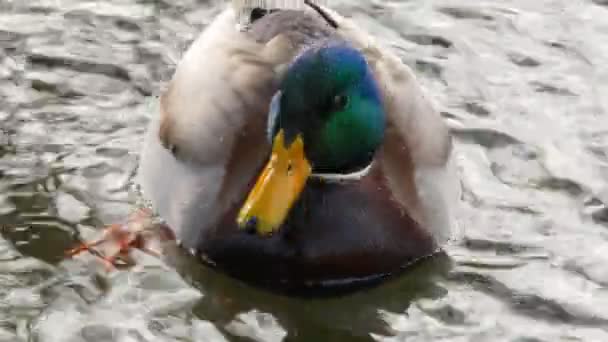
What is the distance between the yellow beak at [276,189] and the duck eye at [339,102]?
21 cm

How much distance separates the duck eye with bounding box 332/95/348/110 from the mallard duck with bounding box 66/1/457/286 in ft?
0.04

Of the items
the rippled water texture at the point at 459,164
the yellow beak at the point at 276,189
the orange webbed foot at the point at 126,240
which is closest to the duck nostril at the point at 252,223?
the yellow beak at the point at 276,189

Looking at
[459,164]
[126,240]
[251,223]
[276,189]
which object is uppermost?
[276,189]

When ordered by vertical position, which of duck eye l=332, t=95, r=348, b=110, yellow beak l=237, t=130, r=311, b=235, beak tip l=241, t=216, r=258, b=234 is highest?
duck eye l=332, t=95, r=348, b=110

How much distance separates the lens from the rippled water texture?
207 inches

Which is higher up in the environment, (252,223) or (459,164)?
(252,223)

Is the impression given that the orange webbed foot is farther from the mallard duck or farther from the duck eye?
the duck eye

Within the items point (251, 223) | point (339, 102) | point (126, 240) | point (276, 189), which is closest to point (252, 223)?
point (251, 223)

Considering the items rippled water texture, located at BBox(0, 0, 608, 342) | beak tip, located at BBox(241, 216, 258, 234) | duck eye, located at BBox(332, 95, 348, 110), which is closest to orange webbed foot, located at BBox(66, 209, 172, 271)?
rippled water texture, located at BBox(0, 0, 608, 342)

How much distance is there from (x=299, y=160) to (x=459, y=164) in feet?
5.09

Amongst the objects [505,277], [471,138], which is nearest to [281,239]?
[505,277]

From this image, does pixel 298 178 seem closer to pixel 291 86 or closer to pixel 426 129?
pixel 291 86

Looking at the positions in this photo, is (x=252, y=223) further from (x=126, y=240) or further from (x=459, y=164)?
(x=459, y=164)

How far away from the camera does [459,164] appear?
6.38 m
